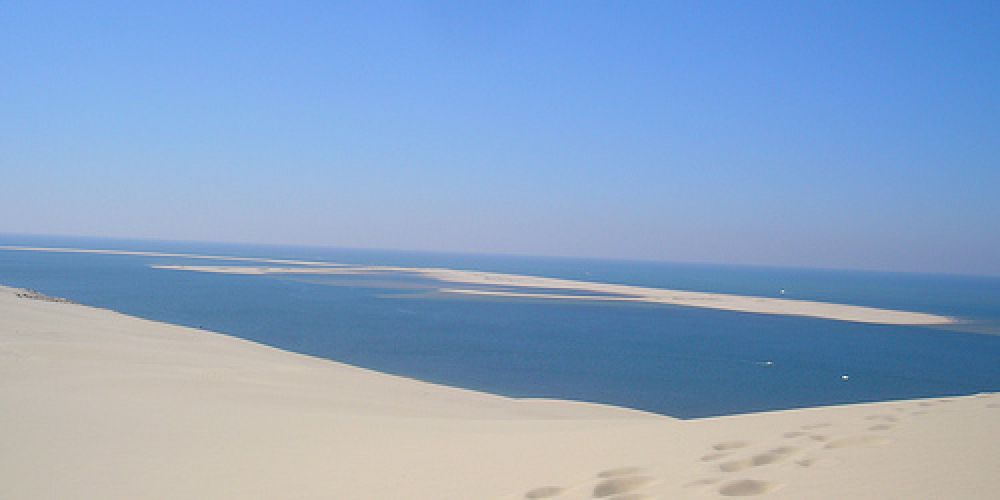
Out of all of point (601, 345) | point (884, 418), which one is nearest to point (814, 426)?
point (884, 418)

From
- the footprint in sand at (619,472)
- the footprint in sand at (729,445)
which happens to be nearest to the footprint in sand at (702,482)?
the footprint in sand at (619,472)

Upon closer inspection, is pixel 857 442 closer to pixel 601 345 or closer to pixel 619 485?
pixel 619 485

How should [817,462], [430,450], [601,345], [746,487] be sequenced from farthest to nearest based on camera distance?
[601,345]
[430,450]
[817,462]
[746,487]

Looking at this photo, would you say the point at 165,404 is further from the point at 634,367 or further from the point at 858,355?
the point at 858,355

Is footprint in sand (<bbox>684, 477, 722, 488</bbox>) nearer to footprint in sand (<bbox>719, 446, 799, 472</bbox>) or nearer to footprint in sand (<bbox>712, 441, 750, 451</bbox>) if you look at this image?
footprint in sand (<bbox>719, 446, 799, 472</bbox>)

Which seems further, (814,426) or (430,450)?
(430,450)

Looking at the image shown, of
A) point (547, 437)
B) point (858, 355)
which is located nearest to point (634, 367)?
point (858, 355)

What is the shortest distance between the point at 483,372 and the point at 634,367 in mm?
7113

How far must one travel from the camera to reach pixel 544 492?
5277mm

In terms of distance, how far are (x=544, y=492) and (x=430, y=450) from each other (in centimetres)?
223

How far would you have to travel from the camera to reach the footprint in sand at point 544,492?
5.20 meters

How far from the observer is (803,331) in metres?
49.4

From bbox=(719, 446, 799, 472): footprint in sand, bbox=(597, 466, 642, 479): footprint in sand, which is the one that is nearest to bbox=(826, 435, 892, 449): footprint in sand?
bbox=(719, 446, 799, 472): footprint in sand

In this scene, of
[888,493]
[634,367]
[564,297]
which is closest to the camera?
[888,493]
